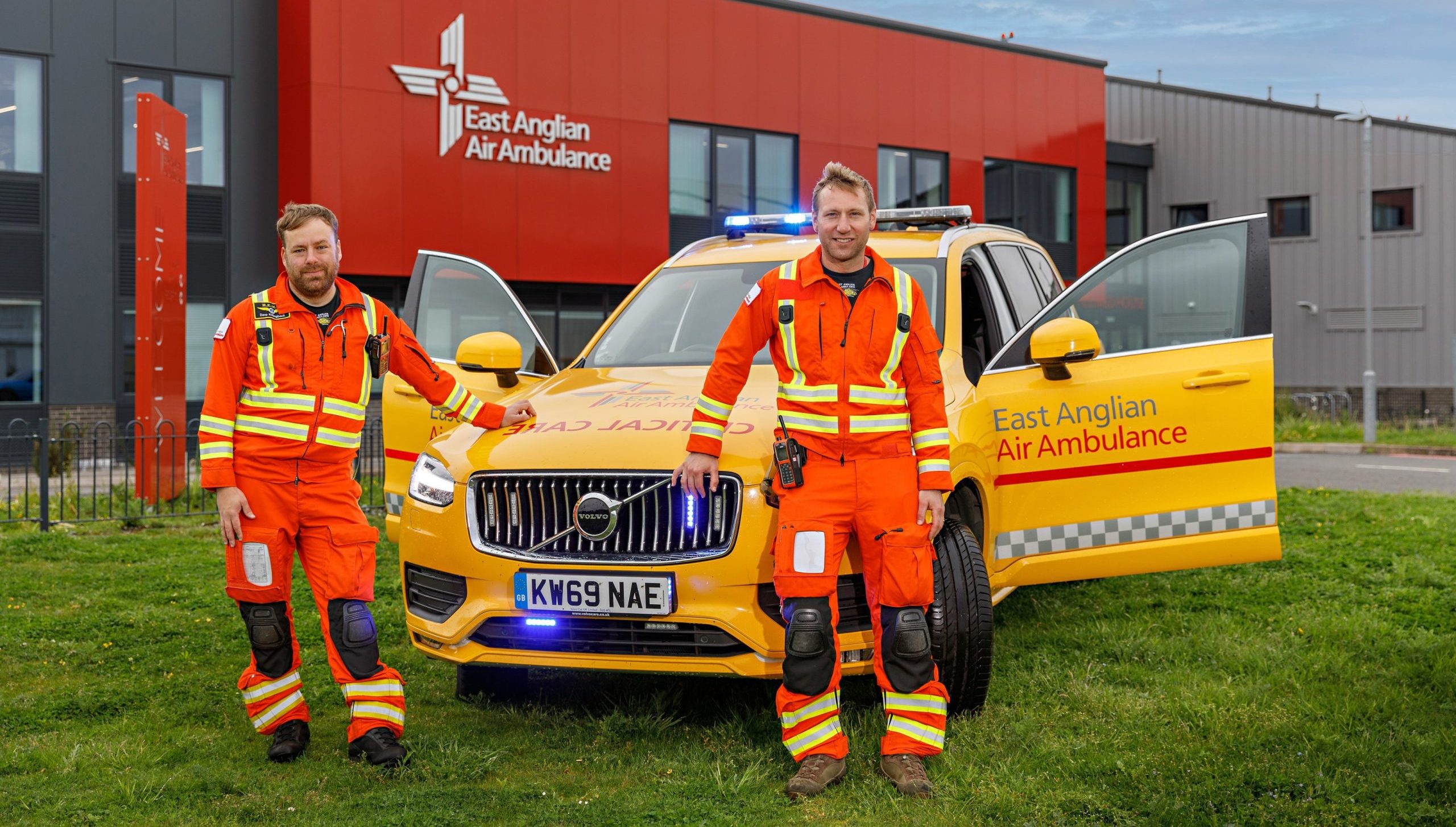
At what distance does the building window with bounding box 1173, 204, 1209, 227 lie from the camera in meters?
30.8

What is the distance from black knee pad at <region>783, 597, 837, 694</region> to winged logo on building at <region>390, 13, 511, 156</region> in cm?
1631

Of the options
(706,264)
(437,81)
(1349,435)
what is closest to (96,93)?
(437,81)

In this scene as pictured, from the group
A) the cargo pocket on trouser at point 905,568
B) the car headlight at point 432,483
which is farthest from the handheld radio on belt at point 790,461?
the car headlight at point 432,483

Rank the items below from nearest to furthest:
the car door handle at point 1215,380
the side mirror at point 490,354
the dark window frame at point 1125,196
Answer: the car door handle at point 1215,380 → the side mirror at point 490,354 → the dark window frame at point 1125,196

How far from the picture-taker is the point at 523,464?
4.27 m

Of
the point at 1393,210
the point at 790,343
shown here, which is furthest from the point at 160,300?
the point at 1393,210

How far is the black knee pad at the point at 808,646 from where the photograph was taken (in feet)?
12.7

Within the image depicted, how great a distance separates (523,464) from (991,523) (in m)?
1.85

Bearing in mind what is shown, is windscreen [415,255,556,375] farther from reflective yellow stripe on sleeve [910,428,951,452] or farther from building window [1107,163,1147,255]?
building window [1107,163,1147,255]

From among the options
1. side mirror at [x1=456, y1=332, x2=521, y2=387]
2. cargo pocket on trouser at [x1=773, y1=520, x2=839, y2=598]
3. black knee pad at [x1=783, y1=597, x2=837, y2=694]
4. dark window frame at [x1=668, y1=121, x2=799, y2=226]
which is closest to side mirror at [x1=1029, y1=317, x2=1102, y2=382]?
cargo pocket on trouser at [x1=773, y1=520, x2=839, y2=598]

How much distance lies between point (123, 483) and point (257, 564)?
32.3ft

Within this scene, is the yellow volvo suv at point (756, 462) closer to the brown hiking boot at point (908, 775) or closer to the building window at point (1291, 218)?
the brown hiking boot at point (908, 775)

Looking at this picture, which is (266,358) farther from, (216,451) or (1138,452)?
(1138,452)

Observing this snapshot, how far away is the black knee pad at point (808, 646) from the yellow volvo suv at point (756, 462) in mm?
134
